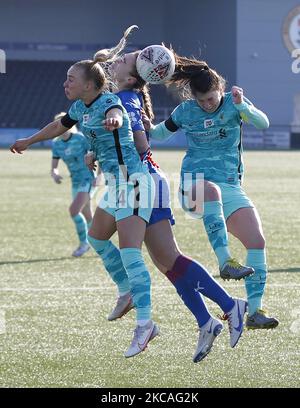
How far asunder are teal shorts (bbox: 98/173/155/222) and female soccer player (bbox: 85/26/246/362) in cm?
8

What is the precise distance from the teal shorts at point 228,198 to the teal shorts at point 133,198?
753 mm

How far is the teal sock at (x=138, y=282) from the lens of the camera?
6.33 m

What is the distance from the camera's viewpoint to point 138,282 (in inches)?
250

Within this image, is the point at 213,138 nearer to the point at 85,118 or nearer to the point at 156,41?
the point at 85,118

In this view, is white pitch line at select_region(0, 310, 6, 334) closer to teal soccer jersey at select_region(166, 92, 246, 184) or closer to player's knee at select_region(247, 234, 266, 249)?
teal soccer jersey at select_region(166, 92, 246, 184)

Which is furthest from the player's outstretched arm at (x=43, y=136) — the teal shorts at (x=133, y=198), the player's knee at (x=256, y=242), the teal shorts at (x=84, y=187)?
the teal shorts at (x=84, y=187)

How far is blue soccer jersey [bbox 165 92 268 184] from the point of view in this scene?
710 centimetres

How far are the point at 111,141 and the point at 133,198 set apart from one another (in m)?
0.38

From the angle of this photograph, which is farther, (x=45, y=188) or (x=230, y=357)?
(x=45, y=188)

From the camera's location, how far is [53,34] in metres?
54.2

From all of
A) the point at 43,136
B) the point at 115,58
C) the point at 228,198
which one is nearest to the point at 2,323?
the point at 43,136

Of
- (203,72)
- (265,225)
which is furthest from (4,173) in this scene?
(203,72)
